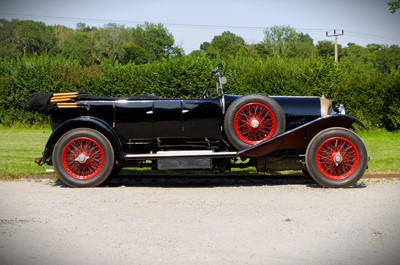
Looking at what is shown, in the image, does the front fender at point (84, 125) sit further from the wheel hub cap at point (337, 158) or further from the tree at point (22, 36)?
the tree at point (22, 36)

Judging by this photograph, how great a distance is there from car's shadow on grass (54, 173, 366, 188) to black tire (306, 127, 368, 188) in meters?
0.29

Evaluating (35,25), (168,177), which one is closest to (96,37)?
(35,25)

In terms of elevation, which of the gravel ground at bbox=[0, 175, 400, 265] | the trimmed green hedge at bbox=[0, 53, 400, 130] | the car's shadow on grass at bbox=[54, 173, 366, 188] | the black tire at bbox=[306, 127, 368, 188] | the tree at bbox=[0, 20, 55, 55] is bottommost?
the car's shadow on grass at bbox=[54, 173, 366, 188]

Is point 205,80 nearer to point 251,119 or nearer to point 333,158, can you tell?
point 251,119

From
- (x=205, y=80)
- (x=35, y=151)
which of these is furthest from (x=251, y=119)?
(x=205, y=80)

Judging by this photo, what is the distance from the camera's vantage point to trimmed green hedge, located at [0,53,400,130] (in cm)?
2148

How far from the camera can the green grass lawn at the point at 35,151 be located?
1066 centimetres

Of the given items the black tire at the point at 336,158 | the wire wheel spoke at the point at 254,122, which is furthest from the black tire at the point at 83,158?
the black tire at the point at 336,158

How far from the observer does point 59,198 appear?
7.81 m

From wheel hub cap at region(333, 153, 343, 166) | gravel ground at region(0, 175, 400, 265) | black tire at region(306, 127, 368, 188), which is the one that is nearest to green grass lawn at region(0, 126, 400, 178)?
gravel ground at region(0, 175, 400, 265)

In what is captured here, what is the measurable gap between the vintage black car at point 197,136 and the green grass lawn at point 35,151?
5.45ft

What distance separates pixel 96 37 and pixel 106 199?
92.3 metres

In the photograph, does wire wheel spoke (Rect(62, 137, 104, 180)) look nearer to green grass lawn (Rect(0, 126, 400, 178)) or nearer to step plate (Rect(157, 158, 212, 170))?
step plate (Rect(157, 158, 212, 170))

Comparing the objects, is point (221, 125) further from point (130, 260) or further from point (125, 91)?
point (125, 91)
